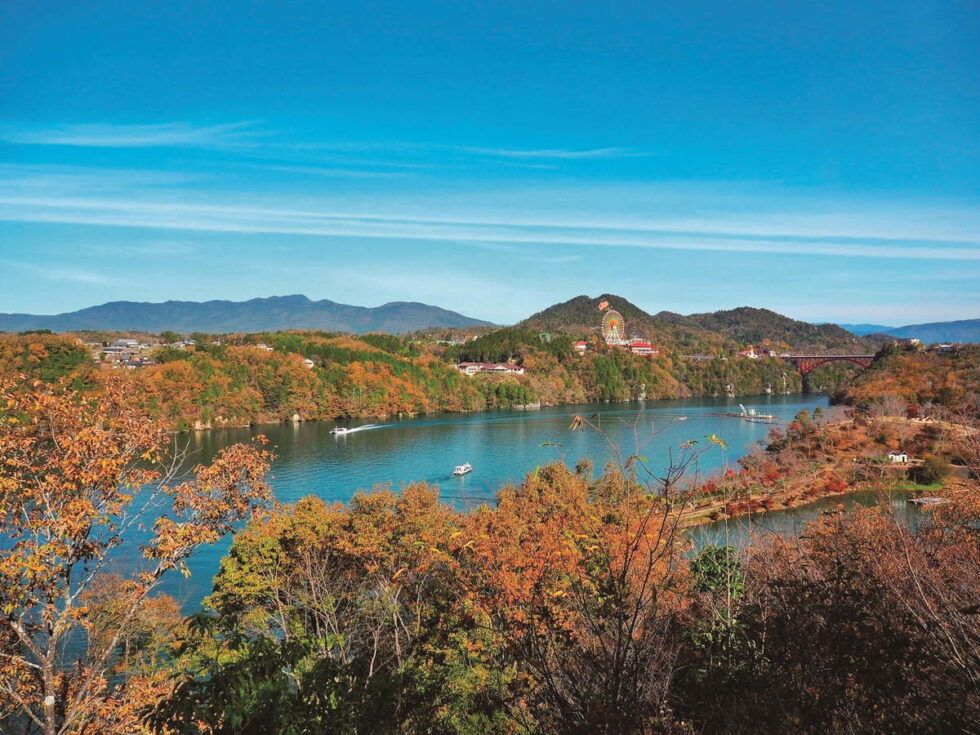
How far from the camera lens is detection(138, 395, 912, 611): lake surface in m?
17.0

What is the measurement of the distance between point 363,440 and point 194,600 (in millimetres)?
17827

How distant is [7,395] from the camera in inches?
121

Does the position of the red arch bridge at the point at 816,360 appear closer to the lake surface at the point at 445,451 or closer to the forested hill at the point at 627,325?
the forested hill at the point at 627,325

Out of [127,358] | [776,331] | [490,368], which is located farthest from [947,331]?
[127,358]

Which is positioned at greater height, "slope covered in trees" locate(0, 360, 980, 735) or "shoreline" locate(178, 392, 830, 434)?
"slope covered in trees" locate(0, 360, 980, 735)

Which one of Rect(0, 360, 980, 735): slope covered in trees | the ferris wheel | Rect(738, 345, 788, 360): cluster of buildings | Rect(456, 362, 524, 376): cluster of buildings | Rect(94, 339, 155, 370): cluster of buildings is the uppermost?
the ferris wheel

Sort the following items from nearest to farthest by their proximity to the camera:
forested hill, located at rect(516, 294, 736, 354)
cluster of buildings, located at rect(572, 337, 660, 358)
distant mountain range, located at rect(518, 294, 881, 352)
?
1. cluster of buildings, located at rect(572, 337, 660, 358)
2. forested hill, located at rect(516, 294, 736, 354)
3. distant mountain range, located at rect(518, 294, 881, 352)

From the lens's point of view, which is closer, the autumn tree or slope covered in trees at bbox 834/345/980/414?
the autumn tree

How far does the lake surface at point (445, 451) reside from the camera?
17047 mm

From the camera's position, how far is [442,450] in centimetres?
2564

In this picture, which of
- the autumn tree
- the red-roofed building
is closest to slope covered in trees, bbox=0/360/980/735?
the autumn tree

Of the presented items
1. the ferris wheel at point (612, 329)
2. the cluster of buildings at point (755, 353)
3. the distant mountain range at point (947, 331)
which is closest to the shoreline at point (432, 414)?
the cluster of buildings at point (755, 353)

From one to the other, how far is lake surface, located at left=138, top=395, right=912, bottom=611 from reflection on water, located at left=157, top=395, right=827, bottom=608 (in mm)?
38

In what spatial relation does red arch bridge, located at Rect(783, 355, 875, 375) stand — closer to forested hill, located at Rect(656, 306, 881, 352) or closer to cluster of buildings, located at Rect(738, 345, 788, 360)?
cluster of buildings, located at Rect(738, 345, 788, 360)
